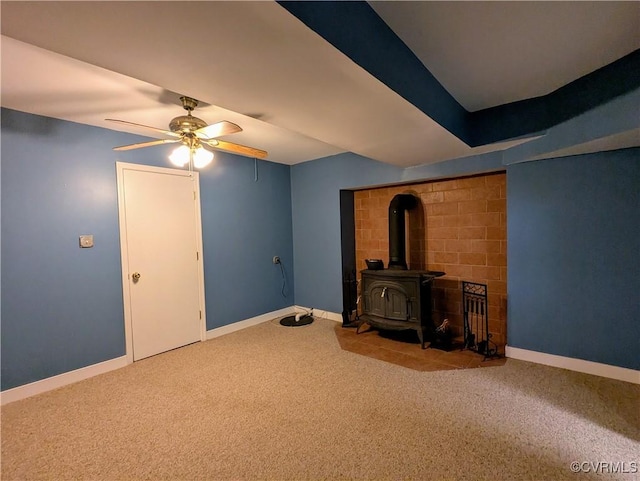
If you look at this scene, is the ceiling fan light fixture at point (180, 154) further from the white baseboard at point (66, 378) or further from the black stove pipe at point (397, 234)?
the black stove pipe at point (397, 234)

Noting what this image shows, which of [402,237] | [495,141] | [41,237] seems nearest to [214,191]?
[41,237]

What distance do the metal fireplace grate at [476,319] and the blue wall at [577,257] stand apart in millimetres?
248

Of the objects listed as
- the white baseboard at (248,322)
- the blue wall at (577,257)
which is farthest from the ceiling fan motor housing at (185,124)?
the blue wall at (577,257)

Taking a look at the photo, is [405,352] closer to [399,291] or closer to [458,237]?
[399,291]

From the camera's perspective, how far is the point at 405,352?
3164 mm

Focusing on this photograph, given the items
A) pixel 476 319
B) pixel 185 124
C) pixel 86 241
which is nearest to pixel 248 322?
pixel 86 241

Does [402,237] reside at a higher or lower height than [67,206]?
lower

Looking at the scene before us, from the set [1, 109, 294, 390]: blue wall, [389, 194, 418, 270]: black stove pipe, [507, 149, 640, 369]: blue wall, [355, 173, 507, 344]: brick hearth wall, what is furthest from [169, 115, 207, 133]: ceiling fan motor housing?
[507, 149, 640, 369]: blue wall

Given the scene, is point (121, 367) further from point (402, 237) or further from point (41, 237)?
point (402, 237)

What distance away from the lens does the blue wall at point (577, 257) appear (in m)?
→ 2.39

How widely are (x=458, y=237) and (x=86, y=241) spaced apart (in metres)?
3.99

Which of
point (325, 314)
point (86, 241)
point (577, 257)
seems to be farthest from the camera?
point (325, 314)

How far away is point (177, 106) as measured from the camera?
2.40 meters

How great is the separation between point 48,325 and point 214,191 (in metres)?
2.13
